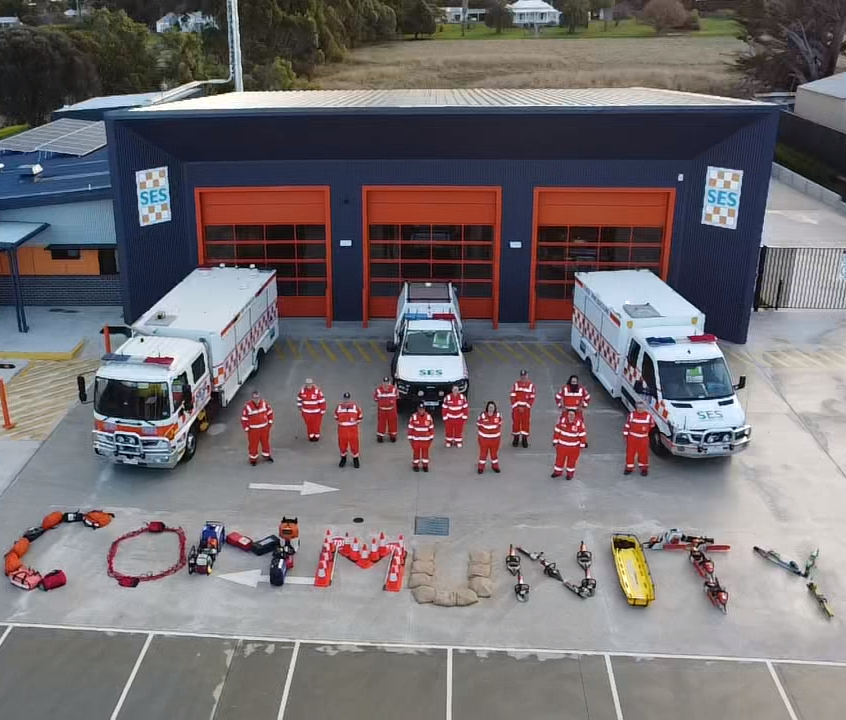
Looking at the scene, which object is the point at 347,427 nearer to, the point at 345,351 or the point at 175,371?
the point at 175,371

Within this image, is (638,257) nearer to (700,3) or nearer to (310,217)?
(310,217)

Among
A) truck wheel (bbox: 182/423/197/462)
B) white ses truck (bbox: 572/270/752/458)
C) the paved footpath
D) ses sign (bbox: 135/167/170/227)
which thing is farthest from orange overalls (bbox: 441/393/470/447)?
ses sign (bbox: 135/167/170/227)

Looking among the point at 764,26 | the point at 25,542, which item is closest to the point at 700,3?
the point at 764,26

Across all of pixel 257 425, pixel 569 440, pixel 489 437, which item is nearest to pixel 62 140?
pixel 257 425

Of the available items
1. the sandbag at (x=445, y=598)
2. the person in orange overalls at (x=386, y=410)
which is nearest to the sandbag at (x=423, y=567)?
the sandbag at (x=445, y=598)

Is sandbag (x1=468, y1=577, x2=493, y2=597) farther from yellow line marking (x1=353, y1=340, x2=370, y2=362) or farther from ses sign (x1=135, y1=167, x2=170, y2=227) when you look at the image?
ses sign (x1=135, y1=167, x2=170, y2=227)

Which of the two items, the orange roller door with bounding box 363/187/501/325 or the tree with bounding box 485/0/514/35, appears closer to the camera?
the orange roller door with bounding box 363/187/501/325

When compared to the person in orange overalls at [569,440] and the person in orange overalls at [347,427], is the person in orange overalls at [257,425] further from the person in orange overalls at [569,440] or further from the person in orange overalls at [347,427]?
the person in orange overalls at [569,440]
